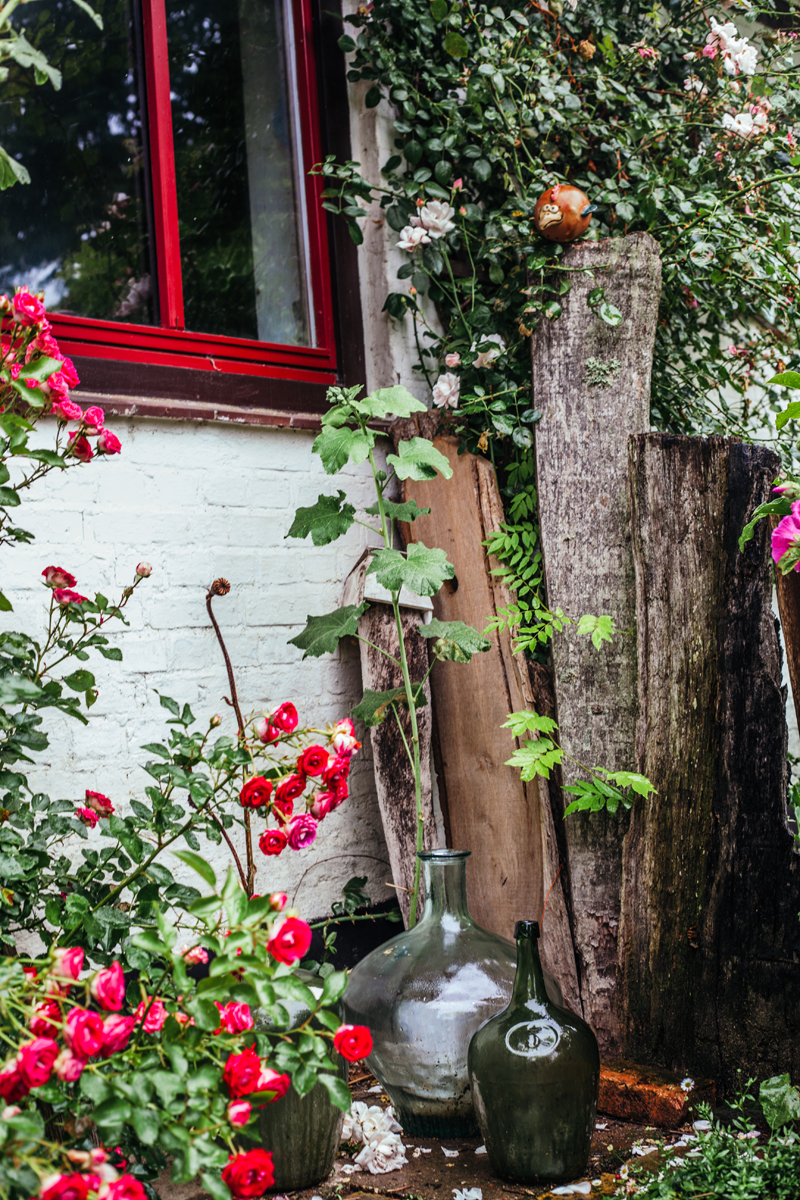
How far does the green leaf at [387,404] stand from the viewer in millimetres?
1968

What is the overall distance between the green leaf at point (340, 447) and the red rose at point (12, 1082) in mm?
1257

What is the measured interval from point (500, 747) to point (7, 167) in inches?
62.7

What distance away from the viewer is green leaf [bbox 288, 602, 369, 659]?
2.08 meters

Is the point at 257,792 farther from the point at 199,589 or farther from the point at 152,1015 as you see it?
the point at 199,589

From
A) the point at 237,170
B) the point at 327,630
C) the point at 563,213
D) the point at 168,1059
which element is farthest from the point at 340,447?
the point at 168,1059

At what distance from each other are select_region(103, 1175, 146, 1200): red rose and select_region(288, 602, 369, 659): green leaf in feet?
3.96

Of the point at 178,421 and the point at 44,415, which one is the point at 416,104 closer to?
the point at 178,421

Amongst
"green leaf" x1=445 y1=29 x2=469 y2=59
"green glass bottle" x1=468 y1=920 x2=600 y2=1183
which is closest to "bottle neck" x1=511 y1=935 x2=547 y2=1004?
"green glass bottle" x1=468 y1=920 x2=600 y2=1183

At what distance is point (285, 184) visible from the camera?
264 cm

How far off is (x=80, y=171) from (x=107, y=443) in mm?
1040

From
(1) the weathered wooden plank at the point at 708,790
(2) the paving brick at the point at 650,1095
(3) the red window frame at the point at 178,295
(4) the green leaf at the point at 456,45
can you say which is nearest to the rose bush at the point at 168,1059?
(2) the paving brick at the point at 650,1095

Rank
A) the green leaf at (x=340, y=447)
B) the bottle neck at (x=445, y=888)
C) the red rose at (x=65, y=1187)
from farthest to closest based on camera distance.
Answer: the green leaf at (x=340, y=447)
the bottle neck at (x=445, y=888)
the red rose at (x=65, y=1187)

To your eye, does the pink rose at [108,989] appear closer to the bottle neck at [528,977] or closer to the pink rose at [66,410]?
the bottle neck at [528,977]

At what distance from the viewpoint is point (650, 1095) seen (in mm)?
1813
